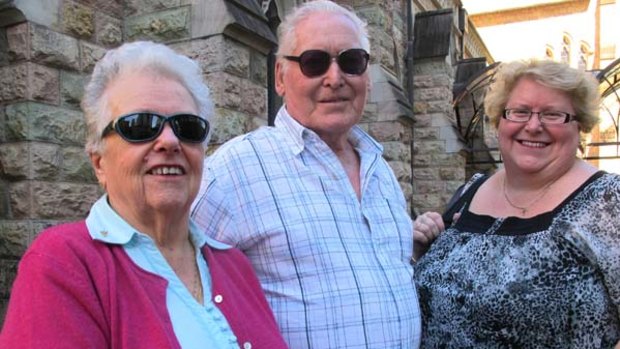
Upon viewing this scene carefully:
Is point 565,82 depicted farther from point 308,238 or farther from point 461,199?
point 308,238

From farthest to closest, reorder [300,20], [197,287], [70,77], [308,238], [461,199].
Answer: [70,77] → [461,199] → [300,20] → [308,238] → [197,287]

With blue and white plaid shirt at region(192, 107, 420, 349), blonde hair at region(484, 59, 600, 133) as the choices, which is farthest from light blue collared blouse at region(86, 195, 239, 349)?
blonde hair at region(484, 59, 600, 133)

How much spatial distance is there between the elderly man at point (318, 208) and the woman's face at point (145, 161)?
410 millimetres

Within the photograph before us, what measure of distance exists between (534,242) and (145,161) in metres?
1.48

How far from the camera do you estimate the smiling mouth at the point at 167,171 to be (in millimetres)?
1353

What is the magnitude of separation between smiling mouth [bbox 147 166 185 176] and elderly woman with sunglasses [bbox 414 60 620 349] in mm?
1269

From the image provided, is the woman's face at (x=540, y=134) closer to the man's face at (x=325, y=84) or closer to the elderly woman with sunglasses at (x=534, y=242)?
the elderly woman with sunglasses at (x=534, y=242)

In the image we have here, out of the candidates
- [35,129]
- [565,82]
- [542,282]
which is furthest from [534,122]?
[35,129]

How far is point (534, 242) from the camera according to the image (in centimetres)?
196

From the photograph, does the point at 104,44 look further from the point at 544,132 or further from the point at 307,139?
the point at 544,132

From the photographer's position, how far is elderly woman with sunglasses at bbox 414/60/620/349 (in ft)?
6.12

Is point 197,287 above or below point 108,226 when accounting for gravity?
below

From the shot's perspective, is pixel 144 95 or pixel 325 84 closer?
pixel 144 95

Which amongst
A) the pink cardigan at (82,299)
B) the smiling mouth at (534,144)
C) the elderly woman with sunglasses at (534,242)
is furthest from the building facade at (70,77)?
the pink cardigan at (82,299)
